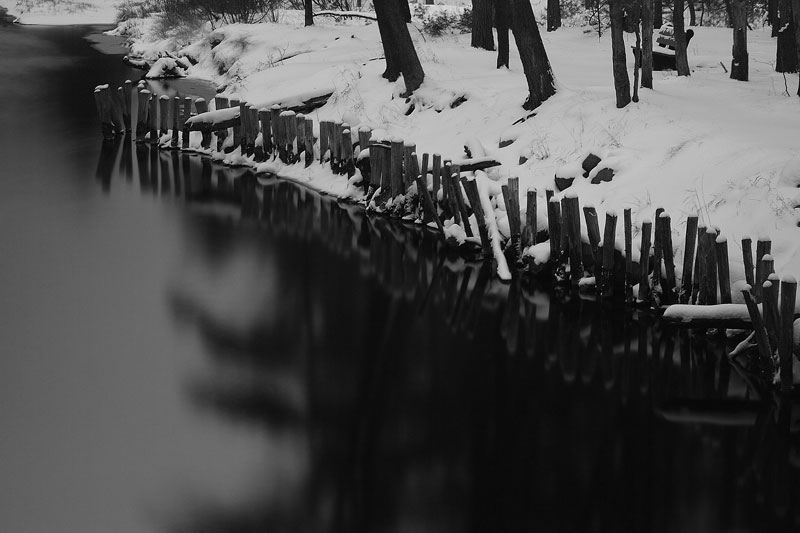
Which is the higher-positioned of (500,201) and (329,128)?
(329,128)

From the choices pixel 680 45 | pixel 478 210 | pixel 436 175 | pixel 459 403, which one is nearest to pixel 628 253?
Answer: pixel 478 210

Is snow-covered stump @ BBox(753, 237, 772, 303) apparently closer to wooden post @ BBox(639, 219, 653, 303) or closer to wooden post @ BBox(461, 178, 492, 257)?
wooden post @ BBox(639, 219, 653, 303)

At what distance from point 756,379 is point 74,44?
142 feet

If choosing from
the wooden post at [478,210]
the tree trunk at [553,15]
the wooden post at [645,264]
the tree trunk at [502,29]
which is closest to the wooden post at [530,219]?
the wooden post at [478,210]

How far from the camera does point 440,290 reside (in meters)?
13.1

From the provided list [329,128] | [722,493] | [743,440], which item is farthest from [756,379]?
[329,128]

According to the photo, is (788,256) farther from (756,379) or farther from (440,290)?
(440,290)

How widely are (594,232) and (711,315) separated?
2280mm

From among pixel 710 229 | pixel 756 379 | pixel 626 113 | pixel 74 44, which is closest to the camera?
pixel 756 379

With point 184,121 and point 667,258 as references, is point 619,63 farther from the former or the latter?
point 184,121

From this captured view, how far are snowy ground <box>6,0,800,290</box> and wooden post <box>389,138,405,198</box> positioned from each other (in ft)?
4.72

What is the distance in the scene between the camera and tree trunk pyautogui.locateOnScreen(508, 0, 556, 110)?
16.8 meters

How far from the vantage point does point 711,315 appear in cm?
1002

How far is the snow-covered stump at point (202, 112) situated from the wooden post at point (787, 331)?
14724 mm
